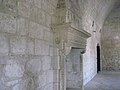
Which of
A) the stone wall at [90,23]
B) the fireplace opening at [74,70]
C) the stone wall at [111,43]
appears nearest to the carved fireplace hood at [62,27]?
the fireplace opening at [74,70]

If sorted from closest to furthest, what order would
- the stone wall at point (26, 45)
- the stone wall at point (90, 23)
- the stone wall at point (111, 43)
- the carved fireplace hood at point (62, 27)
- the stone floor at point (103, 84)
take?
1. the stone wall at point (26, 45)
2. the carved fireplace hood at point (62, 27)
3. the stone floor at point (103, 84)
4. the stone wall at point (90, 23)
5. the stone wall at point (111, 43)

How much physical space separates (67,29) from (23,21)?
977 millimetres

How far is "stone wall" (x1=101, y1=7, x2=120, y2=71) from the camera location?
428 inches

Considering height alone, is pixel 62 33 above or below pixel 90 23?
below

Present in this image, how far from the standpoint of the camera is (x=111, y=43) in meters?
11.0

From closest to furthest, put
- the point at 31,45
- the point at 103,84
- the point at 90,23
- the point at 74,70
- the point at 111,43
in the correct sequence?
the point at 31,45
the point at 74,70
the point at 103,84
the point at 90,23
the point at 111,43

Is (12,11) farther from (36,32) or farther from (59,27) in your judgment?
(59,27)

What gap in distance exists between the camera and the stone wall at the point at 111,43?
10.9 metres

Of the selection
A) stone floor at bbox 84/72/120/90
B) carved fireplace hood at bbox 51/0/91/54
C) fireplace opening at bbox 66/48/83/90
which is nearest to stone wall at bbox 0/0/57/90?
carved fireplace hood at bbox 51/0/91/54

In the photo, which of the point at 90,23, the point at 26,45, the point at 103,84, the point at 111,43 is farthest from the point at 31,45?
the point at 111,43

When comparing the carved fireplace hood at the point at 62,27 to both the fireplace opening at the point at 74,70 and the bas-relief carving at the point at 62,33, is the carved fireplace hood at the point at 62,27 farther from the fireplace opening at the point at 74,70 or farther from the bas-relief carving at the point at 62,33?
the fireplace opening at the point at 74,70

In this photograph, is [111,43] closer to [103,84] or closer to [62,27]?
[103,84]

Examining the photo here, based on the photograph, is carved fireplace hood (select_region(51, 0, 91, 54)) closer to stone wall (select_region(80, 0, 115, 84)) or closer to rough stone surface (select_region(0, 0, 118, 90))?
rough stone surface (select_region(0, 0, 118, 90))

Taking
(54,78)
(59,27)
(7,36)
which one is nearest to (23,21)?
(7,36)
